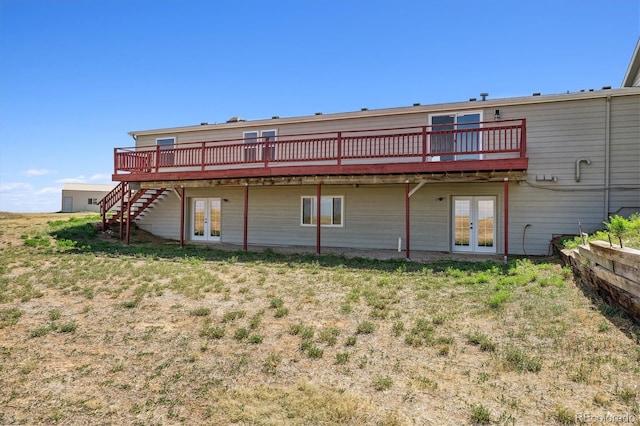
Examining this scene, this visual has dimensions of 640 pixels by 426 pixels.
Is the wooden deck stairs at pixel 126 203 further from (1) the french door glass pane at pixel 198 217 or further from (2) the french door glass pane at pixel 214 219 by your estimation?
(2) the french door glass pane at pixel 214 219

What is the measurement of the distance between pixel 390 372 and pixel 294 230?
11098 millimetres

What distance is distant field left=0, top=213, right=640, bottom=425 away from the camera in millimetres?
3188

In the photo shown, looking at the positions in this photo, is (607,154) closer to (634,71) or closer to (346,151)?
(634,71)

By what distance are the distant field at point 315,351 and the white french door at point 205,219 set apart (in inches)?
312

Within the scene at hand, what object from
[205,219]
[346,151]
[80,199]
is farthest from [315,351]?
[80,199]

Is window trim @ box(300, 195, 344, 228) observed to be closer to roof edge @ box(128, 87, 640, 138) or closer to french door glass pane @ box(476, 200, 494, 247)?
roof edge @ box(128, 87, 640, 138)

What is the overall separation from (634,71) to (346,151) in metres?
11.7

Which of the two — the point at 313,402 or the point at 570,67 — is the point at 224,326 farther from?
the point at 570,67

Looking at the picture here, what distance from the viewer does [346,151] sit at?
45.4 ft

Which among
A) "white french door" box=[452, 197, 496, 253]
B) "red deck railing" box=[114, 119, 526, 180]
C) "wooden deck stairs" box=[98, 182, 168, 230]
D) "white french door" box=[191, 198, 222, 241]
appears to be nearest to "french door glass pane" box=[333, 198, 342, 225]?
"red deck railing" box=[114, 119, 526, 180]

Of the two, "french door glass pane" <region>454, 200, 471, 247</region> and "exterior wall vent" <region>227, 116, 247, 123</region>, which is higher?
"exterior wall vent" <region>227, 116, 247, 123</region>

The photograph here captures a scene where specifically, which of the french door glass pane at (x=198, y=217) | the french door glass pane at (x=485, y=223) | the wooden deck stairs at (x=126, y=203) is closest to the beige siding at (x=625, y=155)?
the french door glass pane at (x=485, y=223)

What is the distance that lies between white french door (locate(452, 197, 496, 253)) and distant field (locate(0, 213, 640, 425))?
408 centimetres

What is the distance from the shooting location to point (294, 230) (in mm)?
14758
